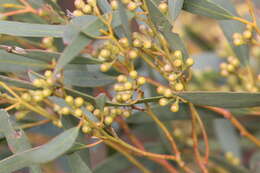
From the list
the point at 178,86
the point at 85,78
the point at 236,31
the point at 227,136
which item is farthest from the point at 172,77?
the point at 227,136

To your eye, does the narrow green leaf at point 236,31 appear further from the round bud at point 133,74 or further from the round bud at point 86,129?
the round bud at point 86,129

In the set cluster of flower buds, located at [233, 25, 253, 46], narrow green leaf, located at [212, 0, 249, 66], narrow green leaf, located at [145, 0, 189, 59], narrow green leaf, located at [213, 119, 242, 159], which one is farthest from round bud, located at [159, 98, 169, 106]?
narrow green leaf, located at [213, 119, 242, 159]

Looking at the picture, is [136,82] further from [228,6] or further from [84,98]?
[228,6]

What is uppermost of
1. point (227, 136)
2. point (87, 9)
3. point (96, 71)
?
point (87, 9)

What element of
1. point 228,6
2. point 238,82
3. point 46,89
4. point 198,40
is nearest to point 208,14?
point 228,6

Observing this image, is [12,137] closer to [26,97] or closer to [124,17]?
[26,97]
